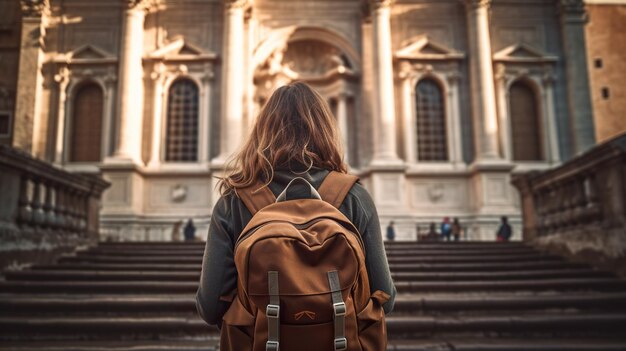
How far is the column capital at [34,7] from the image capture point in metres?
19.0

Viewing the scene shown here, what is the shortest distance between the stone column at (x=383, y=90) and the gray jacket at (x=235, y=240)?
15975mm

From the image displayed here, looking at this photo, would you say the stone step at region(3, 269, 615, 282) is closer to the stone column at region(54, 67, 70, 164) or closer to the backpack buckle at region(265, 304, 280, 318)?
the backpack buckle at region(265, 304, 280, 318)

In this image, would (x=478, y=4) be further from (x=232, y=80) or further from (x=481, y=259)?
(x=481, y=259)

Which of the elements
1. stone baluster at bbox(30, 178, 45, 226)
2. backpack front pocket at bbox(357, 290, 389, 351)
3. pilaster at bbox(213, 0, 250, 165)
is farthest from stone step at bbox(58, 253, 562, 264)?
pilaster at bbox(213, 0, 250, 165)

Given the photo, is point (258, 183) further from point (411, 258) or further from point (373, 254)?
point (411, 258)

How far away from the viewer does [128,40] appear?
18547 mm

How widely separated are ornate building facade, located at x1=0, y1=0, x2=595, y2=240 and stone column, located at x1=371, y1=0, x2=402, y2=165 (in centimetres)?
5

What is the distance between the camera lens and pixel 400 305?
20.1ft

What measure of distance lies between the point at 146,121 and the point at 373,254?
60.8ft

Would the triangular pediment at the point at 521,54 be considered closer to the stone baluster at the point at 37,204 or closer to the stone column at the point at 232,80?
the stone column at the point at 232,80

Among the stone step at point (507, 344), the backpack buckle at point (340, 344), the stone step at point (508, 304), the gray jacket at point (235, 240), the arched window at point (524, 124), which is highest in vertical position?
the arched window at point (524, 124)

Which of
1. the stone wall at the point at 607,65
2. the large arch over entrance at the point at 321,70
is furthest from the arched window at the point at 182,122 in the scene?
the stone wall at the point at 607,65

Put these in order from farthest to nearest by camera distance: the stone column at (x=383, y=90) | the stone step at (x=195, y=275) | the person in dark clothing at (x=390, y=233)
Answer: the stone column at (x=383, y=90), the person in dark clothing at (x=390, y=233), the stone step at (x=195, y=275)

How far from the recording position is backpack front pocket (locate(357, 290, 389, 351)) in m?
1.74
